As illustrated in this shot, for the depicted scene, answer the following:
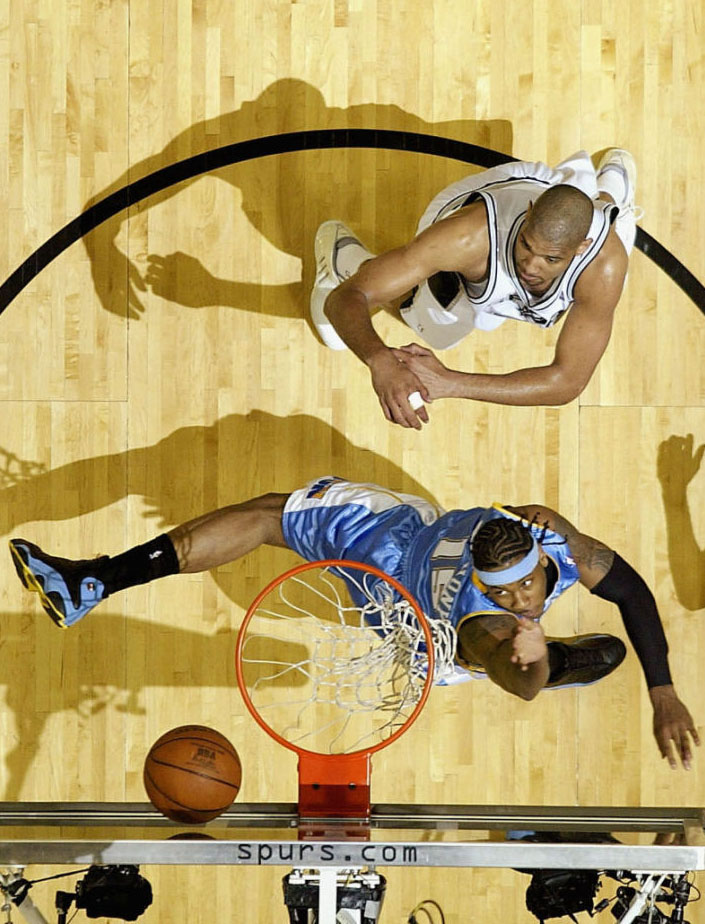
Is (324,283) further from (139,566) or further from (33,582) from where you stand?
(33,582)

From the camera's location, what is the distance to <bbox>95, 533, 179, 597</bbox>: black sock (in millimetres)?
4164

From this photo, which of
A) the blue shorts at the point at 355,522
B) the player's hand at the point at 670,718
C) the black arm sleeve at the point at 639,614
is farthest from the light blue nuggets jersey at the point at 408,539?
the player's hand at the point at 670,718

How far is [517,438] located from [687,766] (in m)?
1.53

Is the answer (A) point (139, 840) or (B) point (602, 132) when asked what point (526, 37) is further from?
(A) point (139, 840)

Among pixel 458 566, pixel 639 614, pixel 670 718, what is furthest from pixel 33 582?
pixel 670 718

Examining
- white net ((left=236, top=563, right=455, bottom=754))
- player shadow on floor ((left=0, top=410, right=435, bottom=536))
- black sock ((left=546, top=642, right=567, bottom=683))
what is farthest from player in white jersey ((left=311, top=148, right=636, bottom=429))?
white net ((left=236, top=563, right=455, bottom=754))

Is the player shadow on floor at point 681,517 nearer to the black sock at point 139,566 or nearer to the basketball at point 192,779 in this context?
the black sock at point 139,566

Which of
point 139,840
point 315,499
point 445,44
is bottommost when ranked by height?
point 139,840

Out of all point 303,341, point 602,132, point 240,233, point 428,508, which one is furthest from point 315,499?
point 602,132

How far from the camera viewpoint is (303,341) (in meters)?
4.89

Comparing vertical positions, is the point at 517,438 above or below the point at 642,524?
above

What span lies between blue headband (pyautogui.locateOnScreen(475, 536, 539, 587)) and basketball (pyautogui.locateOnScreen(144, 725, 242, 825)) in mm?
998

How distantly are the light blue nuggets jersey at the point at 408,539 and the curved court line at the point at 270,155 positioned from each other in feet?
5.10

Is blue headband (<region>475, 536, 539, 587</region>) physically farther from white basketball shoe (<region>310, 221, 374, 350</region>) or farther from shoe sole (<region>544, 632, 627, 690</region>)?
white basketball shoe (<region>310, 221, 374, 350</region>)
